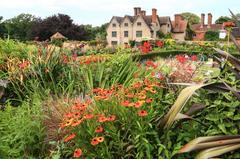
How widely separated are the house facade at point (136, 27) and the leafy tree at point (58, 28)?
8.50 meters

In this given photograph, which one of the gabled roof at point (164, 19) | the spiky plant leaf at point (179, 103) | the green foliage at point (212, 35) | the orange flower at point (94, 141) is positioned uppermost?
the gabled roof at point (164, 19)

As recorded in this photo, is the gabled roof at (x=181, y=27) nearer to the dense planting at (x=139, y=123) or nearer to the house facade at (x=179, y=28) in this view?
the house facade at (x=179, y=28)

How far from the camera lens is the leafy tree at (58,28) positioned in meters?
55.2

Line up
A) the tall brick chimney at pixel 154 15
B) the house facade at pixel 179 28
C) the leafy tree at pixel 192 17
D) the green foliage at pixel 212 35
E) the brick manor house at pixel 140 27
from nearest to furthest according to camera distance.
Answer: the green foliage at pixel 212 35, the brick manor house at pixel 140 27, the tall brick chimney at pixel 154 15, the house facade at pixel 179 28, the leafy tree at pixel 192 17

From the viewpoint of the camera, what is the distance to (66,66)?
592cm

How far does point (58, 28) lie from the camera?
54.9 metres

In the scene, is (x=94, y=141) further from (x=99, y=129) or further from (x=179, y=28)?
(x=179, y=28)

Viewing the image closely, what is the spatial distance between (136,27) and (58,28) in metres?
13.7

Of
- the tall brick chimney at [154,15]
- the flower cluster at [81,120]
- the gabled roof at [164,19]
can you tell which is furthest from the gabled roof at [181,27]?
the flower cluster at [81,120]

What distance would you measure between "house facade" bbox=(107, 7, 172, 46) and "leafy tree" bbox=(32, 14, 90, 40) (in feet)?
27.9

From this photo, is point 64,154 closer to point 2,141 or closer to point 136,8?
point 2,141

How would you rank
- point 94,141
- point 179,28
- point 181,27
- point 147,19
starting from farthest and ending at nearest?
point 179,28 < point 181,27 < point 147,19 < point 94,141

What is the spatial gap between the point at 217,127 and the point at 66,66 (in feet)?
11.7

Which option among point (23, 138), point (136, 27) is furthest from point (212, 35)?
point (23, 138)
